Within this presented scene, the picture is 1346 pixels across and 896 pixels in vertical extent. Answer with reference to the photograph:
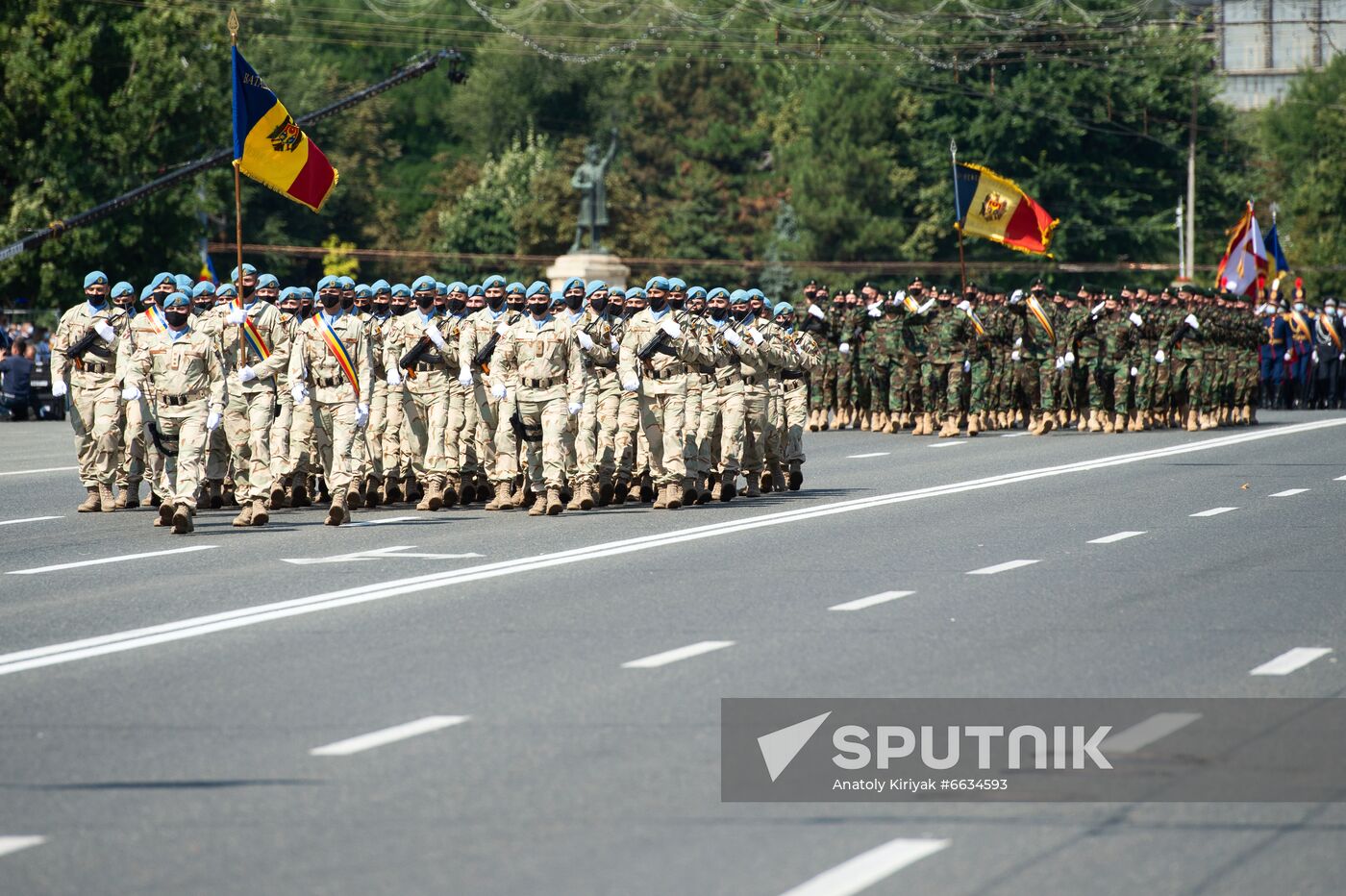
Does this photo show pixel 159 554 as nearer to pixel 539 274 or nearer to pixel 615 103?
pixel 539 274

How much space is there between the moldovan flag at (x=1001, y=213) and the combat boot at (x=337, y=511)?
19.8m

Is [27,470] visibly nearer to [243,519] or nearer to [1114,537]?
[243,519]

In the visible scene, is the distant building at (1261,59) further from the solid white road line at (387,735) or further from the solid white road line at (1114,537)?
the solid white road line at (387,735)

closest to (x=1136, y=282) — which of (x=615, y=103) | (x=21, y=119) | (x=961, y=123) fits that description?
(x=961, y=123)

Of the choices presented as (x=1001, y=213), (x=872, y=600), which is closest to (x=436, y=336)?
(x=872, y=600)

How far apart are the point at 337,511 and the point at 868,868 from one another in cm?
1097

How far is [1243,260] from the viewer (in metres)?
40.4

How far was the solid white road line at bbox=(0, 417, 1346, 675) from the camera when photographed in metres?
10.1

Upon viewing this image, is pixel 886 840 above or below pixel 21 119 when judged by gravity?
below

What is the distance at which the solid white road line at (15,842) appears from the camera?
6273mm

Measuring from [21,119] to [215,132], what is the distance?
483 cm

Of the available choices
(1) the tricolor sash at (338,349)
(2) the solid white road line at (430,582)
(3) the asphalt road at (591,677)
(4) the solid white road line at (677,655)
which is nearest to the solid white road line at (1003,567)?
(3) the asphalt road at (591,677)

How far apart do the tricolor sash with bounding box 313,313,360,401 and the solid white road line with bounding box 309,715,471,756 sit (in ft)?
31.8

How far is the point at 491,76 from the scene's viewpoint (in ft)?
306
